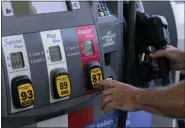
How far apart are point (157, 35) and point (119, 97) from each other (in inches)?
17.7

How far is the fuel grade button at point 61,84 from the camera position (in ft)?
3.96

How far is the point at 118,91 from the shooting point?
1171mm

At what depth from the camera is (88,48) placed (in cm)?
135

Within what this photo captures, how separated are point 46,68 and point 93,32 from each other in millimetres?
255

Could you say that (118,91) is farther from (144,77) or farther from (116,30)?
(144,77)

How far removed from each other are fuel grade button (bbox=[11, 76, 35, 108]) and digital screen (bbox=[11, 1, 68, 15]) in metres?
0.20

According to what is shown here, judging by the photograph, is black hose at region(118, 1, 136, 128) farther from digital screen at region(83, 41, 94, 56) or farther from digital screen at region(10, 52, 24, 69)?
digital screen at region(10, 52, 24, 69)

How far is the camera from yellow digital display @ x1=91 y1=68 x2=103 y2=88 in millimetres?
1334

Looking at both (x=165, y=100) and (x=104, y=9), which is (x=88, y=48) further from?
(x=165, y=100)

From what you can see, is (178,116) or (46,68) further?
(46,68)

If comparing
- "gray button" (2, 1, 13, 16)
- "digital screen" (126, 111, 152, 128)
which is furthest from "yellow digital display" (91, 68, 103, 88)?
"digital screen" (126, 111, 152, 128)

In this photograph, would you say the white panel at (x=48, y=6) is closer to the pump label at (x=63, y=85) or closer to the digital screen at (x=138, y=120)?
the pump label at (x=63, y=85)

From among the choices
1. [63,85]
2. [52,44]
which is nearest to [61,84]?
[63,85]

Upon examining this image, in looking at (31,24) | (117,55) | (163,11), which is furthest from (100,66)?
(163,11)
